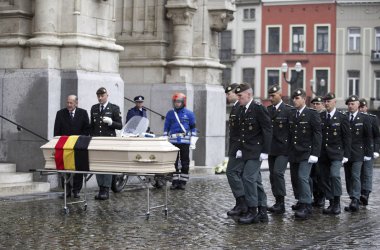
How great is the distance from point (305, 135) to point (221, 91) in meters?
10.0

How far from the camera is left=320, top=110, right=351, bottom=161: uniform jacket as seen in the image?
14.1 metres

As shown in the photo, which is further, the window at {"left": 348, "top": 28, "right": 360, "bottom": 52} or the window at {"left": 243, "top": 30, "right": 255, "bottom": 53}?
the window at {"left": 243, "top": 30, "right": 255, "bottom": 53}

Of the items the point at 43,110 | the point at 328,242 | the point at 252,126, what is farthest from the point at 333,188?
the point at 43,110

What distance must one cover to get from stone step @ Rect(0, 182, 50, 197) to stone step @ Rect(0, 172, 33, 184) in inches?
3.2

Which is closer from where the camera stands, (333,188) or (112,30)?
(333,188)

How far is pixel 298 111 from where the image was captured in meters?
13.4

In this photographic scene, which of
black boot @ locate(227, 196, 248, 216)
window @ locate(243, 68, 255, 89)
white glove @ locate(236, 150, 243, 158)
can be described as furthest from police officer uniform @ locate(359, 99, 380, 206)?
window @ locate(243, 68, 255, 89)

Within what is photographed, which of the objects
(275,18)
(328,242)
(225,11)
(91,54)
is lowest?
(328,242)

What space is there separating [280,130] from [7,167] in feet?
17.8

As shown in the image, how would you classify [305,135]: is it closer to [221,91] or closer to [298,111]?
[298,111]

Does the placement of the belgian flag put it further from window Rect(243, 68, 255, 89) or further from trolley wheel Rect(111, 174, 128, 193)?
window Rect(243, 68, 255, 89)

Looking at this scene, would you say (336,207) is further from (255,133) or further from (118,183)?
(118,183)

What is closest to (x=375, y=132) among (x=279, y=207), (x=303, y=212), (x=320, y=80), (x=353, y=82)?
(x=279, y=207)

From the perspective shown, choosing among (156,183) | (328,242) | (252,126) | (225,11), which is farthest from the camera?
(225,11)
